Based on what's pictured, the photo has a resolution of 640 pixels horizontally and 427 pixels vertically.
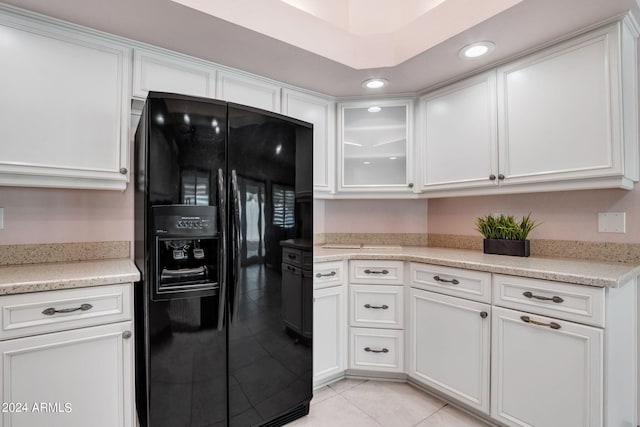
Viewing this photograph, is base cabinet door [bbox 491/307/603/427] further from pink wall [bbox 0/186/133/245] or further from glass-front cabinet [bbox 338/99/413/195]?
pink wall [bbox 0/186/133/245]

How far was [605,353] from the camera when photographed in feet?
4.37

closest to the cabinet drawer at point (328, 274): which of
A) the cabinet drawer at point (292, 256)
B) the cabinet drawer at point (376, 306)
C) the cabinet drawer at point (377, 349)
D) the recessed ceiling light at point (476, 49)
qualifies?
the cabinet drawer at point (376, 306)

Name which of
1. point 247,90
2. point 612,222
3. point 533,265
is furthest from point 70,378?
point 612,222

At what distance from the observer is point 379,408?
1953 mm

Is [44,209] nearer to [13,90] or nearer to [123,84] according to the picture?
[13,90]

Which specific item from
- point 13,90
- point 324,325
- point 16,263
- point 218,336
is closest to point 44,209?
point 16,263

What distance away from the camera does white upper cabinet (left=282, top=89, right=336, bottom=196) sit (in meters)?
2.46

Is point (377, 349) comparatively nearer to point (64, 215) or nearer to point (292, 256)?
point (292, 256)

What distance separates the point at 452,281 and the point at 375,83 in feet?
4.95

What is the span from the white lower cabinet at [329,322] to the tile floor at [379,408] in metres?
0.14

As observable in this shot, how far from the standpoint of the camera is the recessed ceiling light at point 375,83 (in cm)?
→ 229

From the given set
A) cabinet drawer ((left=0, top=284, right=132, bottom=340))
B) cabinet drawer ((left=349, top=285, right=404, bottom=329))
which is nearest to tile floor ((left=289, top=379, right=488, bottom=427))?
cabinet drawer ((left=349, top=285, right=404, bottom=329))

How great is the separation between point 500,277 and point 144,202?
5.95 feet

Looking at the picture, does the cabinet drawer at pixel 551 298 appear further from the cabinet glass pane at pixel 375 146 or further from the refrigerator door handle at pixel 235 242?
the refrigerator door handle at pixel 235 242
